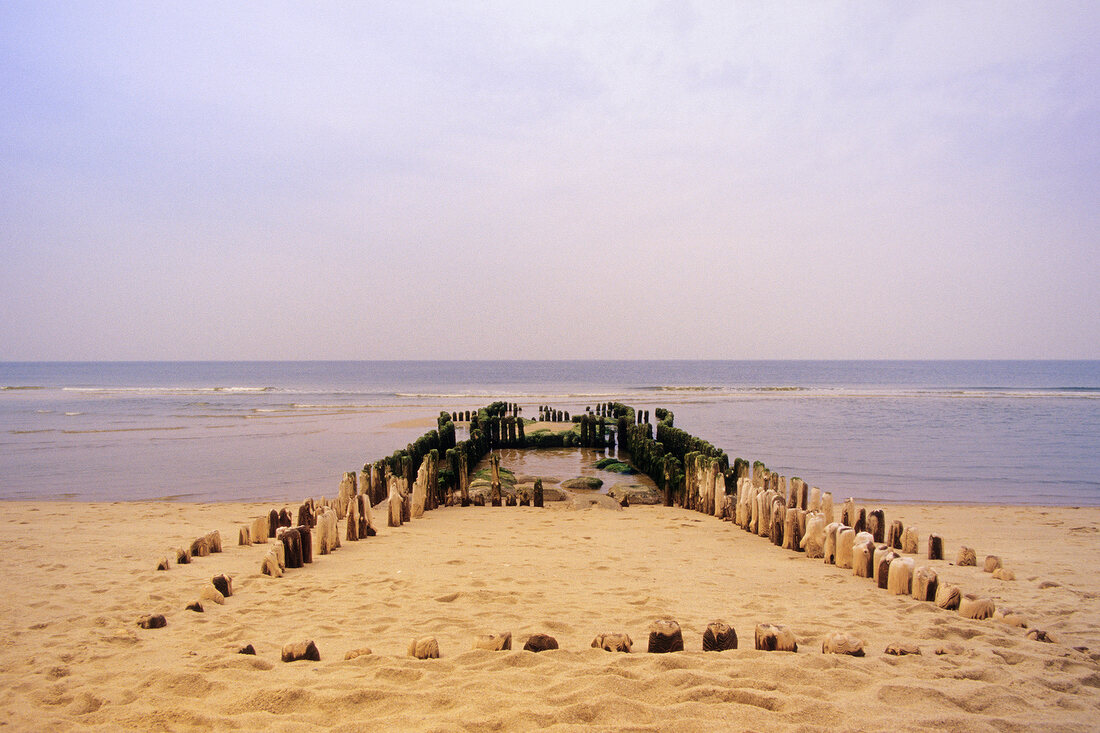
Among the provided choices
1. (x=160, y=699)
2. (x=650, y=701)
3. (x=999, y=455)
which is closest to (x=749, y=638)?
(x=650, y=701)

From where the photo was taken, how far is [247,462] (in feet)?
58.0

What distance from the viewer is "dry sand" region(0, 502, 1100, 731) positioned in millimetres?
3342

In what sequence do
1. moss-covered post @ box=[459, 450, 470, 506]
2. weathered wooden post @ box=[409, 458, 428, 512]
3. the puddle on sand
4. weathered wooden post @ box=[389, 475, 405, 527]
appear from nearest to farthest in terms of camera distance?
weathered wooden post @ box=[389, 475, 405, 527], weathered wooden post @ box=[409, 458, 428, 512], moss-covered post @ box=[459, 450, 470, 506], the puddle on sand

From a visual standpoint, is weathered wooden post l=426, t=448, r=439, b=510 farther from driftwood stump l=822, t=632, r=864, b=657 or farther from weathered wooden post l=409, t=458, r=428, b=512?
driftwood stump l=822, t=632, r=864, b=657

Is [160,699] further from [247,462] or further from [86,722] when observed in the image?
[247,462]

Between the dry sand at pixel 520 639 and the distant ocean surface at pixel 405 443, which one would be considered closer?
the dry sand at pixel 520 639

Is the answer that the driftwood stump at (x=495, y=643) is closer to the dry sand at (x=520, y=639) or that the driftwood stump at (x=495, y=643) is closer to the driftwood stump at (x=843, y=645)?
the dry sand at (x=520, y=639)

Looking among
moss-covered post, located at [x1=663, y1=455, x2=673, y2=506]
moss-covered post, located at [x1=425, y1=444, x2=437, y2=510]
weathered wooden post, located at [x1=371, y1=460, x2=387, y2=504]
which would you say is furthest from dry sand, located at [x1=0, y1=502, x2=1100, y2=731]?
moss-covered post, located at [x1=663, y1=455, x2=673, y2=506]

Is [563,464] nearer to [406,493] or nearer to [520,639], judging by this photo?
[406,493]

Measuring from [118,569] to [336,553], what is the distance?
2162 mm

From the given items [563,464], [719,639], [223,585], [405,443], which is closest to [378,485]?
[223,585]

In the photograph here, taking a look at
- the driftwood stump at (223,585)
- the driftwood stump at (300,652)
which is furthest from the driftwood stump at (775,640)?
the driftwood stump at (223,585)

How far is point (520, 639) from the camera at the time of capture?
176 inches

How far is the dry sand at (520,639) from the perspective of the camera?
334cm
